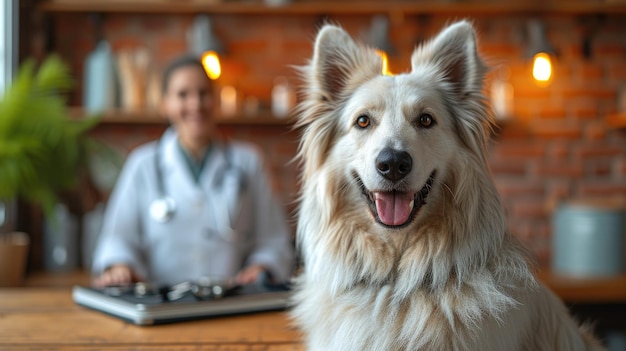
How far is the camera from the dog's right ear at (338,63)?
150 centimetres

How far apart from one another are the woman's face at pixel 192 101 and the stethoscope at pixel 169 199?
135 millimetres

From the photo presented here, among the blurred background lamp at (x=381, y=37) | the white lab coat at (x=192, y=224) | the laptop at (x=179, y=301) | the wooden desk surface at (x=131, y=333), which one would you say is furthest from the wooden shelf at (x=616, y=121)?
the wooden desk surface at (x=131, y=333)

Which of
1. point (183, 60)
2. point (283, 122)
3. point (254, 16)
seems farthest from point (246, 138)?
point (183, 60)

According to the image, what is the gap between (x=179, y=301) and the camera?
1631mm

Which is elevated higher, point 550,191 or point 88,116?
point 88,116

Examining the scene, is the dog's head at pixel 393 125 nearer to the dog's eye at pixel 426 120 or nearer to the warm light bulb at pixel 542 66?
the dog's eye at pixel 426 120

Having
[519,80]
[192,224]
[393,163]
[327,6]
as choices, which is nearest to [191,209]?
[192,224]

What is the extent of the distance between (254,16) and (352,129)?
2.42m

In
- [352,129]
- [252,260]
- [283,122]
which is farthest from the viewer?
[283,122]

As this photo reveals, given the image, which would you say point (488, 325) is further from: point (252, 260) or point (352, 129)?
point (252, 260)

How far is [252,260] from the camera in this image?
2.63 meters

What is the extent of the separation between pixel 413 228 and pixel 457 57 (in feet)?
1.34

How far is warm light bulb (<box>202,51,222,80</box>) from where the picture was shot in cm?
336

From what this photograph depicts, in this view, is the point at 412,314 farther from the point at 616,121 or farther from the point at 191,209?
the point at 616,121
